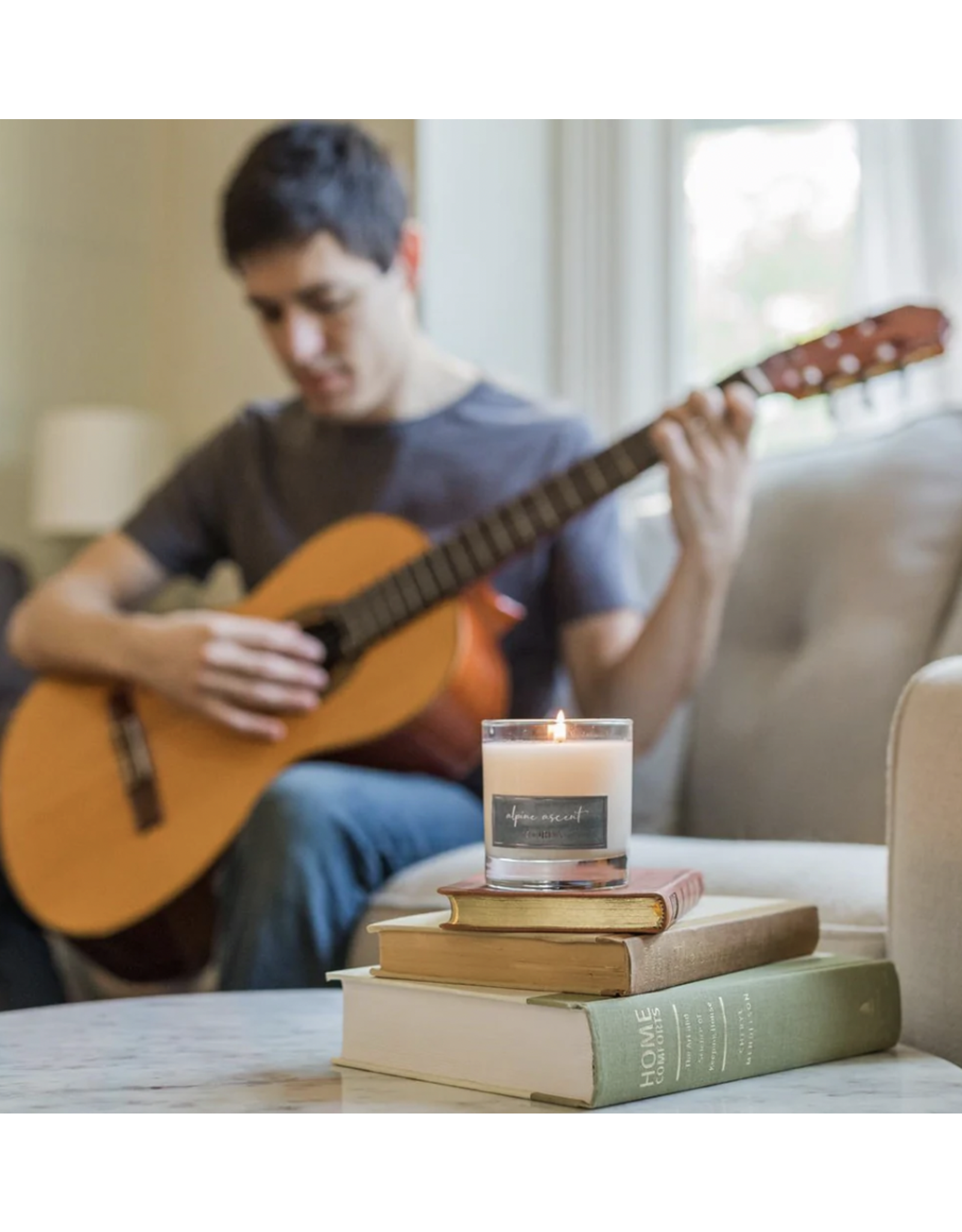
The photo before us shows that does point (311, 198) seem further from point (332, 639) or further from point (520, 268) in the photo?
point (520, 268)

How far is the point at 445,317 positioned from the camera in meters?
2.65

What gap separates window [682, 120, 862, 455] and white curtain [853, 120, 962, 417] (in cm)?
14

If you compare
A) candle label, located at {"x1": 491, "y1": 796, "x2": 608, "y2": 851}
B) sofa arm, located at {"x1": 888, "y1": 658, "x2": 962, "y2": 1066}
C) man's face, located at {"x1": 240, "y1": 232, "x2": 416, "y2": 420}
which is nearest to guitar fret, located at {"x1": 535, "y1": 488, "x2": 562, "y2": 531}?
man's face, located at {"x1": 240, "y1": 232, "x2": 416, "y2": 420}

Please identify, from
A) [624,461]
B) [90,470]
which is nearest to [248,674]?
[624,461]

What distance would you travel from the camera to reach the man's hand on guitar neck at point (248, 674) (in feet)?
4.80

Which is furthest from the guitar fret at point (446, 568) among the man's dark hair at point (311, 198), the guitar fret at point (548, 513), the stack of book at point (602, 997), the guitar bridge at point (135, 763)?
the stack of book at point (602, 997)

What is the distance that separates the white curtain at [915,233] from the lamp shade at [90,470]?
144 cm

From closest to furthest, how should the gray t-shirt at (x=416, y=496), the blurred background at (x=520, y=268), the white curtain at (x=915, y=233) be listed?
the gray t-shirt at (x=416, y=496), the white curtain at (x=915, y=233), the blurred background at (x=520, y=268)

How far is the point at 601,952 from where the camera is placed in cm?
65

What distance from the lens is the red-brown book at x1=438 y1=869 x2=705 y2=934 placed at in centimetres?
66

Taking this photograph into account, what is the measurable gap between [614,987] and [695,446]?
90cm

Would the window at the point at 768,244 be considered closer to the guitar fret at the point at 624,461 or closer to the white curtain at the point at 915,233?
the white curtain at the point at 915,233

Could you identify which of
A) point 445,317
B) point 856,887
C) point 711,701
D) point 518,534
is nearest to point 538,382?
point 445,317
